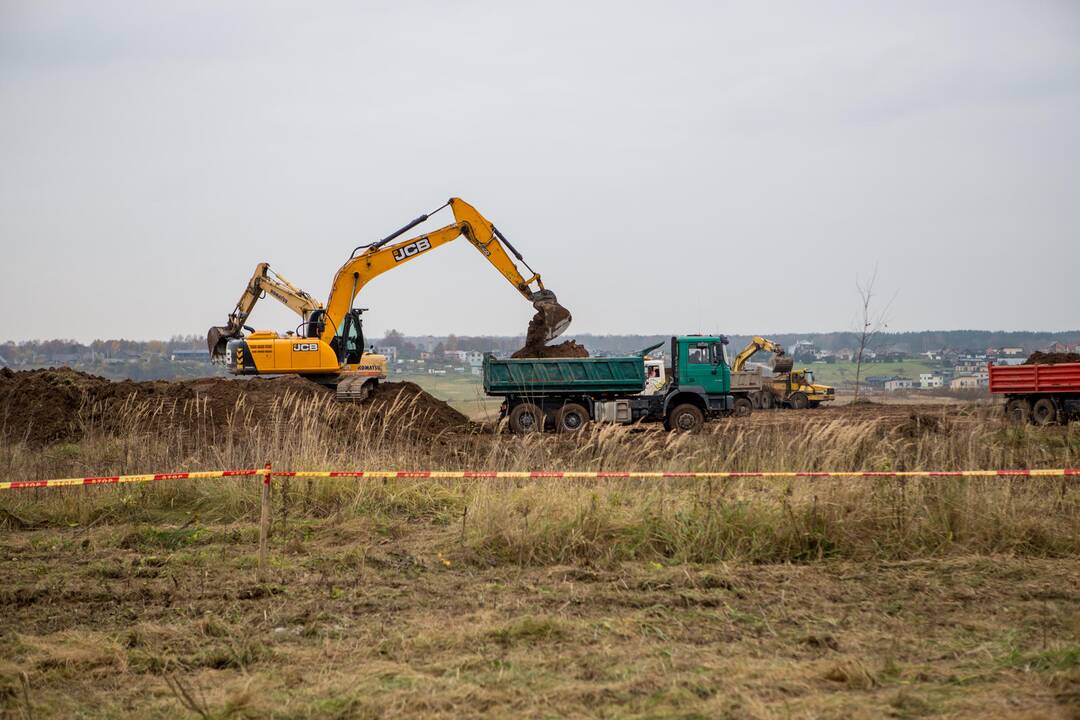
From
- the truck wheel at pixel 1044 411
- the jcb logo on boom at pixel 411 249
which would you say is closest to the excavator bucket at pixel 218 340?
the jcb logo on boom at pixel 411 249

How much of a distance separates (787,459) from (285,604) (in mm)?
6394

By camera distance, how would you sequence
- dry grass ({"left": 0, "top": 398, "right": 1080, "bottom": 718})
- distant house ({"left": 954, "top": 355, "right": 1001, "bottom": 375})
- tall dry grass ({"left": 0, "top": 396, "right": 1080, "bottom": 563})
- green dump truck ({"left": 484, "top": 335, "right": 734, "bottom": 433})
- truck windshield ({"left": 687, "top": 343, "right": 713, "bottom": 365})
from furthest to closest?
distant house ({"left": 954, "top": 355, "right": 1001, "bottom": 375}), truck windshield ({"left": 687, "top": 343, "right": 713, "bottom": 365}), green dump truck ({"left": 484, "top": 335, "right": 734, "bottom": 433}), tall dry grass ({"left": 0, "top": 396, "right": 1080, "bottom": 563}), dry grass ({"left": 0, "top": 398, "right": 1080, "bottom": 718})

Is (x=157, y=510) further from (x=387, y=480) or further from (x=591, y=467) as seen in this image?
(x=591, y=467)

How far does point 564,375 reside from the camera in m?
25.3

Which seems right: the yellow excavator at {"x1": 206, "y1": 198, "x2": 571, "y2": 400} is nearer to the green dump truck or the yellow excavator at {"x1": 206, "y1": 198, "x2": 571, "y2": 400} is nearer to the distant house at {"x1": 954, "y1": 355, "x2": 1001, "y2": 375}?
the green dump truck

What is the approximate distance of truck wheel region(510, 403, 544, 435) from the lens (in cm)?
2503

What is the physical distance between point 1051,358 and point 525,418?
17.8 meters

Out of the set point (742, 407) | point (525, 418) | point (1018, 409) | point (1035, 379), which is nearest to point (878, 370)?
point (742, 407)

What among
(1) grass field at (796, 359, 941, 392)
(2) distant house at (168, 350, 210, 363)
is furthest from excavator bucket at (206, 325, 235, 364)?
(1) grass field at (796, 359, 941, 392)

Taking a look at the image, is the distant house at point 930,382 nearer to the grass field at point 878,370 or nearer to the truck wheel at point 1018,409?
the grass field at point 878,370

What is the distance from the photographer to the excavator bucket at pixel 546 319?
26203 mm

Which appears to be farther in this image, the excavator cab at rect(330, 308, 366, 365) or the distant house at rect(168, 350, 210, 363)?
the distant house at rect(168, 350, 210, 363)

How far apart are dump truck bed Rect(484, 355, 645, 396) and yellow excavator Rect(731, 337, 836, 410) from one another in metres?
17.0

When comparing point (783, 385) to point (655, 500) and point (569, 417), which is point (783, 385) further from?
point (655, 500)
